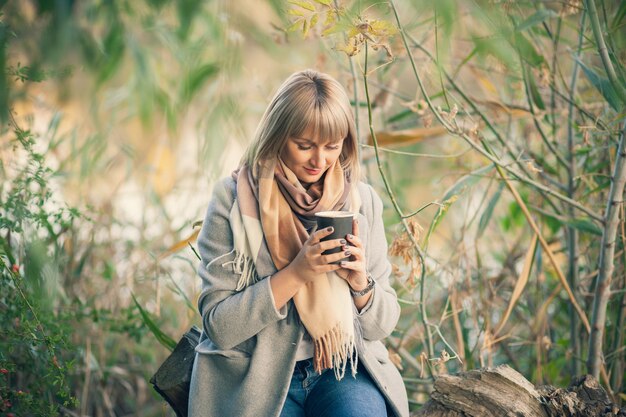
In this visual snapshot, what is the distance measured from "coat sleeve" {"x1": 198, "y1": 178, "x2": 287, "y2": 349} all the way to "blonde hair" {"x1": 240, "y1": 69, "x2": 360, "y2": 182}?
0.15 meters

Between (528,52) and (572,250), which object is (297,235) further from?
(572,250)

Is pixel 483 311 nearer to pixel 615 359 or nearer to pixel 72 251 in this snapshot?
pixel 615 359

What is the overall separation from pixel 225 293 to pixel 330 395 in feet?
1.09

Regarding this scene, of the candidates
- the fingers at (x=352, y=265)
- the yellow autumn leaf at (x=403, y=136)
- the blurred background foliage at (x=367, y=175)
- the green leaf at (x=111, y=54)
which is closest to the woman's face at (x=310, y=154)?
the blurred background foliage at (x=367, y=175)

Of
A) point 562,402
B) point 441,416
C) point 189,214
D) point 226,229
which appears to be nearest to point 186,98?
point 189,214

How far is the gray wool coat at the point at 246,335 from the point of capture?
159 cm

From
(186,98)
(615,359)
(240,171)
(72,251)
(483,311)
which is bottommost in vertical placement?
(615,359)

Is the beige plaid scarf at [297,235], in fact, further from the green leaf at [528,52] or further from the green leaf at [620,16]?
the green leaf at [620,16]

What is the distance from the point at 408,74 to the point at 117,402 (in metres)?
2.83

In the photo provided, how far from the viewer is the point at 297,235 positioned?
1.63 m

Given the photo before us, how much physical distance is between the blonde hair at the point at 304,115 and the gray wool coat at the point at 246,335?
0.15 meters

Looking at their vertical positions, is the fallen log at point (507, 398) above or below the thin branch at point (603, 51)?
below

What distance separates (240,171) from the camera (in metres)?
1.69

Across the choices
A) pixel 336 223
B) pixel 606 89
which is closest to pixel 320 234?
pixel 336 223
